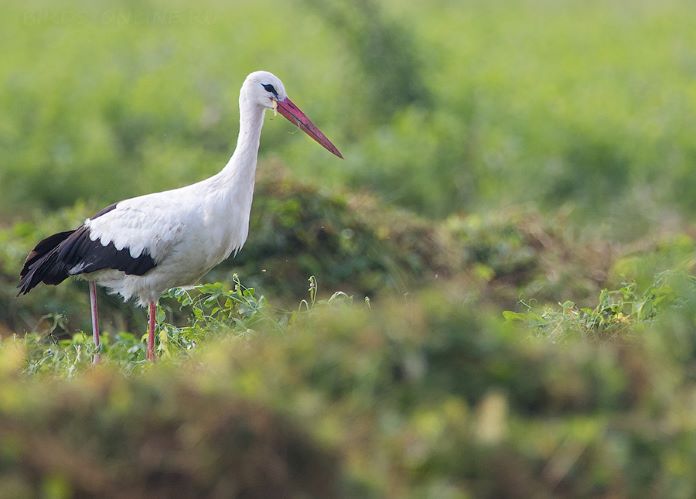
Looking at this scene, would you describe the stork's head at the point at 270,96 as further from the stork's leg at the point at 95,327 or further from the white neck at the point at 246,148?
the stork's leg at the point at 95,327

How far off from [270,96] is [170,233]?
3.01 ft

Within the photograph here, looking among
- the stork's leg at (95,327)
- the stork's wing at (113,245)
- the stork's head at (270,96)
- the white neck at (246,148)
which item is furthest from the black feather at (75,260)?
the stork's head at (270,96)

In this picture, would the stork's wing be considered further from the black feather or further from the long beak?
the long beak

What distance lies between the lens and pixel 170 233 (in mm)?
6863

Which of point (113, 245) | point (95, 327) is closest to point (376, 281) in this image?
point (113, 245)

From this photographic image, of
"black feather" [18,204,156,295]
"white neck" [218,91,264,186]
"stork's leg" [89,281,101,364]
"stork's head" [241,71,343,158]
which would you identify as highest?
"stork's head" [241,71,343,158]

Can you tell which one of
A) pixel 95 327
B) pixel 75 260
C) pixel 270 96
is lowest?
pixel 95 327

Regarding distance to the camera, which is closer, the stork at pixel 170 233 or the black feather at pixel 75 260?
the stork at pixel 170 233

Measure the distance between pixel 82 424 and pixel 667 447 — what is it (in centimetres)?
185

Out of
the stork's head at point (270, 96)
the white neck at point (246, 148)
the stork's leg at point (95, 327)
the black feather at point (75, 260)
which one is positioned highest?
the stork's head at point (270, 96)

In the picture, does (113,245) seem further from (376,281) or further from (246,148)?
(376,281)

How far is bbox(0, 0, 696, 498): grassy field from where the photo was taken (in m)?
4.11

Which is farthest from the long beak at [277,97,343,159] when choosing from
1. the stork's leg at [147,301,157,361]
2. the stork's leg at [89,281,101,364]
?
the stork's leg at [89,281,101,364]

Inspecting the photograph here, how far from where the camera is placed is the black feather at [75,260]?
710 cm
